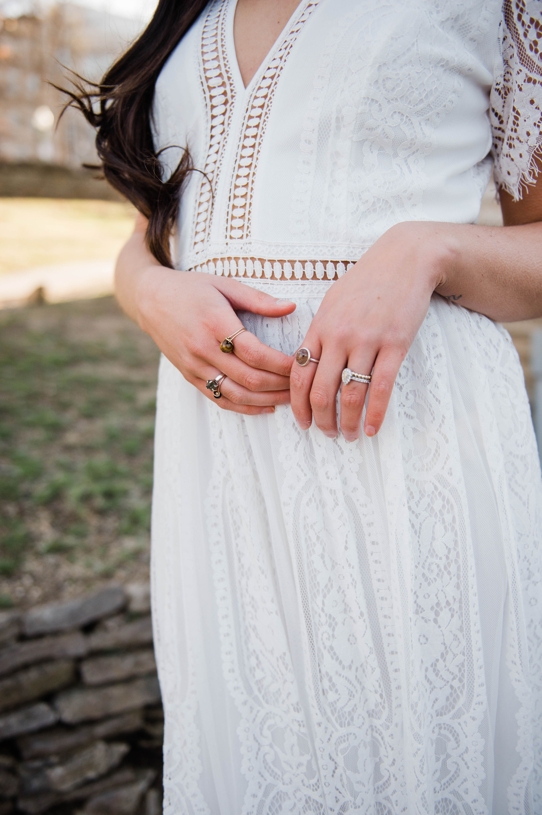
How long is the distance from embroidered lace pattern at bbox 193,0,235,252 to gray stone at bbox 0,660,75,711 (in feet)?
6.88

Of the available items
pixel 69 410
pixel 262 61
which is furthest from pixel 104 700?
pixel 69 410

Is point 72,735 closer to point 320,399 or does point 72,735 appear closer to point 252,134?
point 320,399

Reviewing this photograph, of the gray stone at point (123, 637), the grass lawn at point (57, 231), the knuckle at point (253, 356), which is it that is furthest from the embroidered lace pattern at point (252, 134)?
the grass lawn at point (57, 231)

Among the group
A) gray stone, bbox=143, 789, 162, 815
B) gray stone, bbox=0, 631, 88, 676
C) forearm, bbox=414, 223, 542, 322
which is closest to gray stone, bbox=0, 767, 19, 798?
gray stone, bbox=0, 631, 88, 676

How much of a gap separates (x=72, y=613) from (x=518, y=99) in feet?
8.39

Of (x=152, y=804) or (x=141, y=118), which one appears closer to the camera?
(x=141, y=118)

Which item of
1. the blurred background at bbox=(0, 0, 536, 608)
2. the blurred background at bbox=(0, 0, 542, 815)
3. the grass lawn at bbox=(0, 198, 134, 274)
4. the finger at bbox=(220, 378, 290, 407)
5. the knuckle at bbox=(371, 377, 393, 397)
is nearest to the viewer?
the knuckle at bbox=(371, 377, 393, 397)

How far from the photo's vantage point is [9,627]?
7.89 feet

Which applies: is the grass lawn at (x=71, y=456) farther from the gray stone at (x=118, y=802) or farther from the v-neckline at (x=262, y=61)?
the v-neckline at (x=262, y=61)

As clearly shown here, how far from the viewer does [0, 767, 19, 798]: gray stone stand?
2020 millimetres

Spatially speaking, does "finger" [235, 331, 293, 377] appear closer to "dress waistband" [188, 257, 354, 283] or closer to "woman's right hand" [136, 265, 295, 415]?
"woman's right hand" [136, 265, 295, 415]

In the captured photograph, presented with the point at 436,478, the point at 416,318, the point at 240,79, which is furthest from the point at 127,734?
the point at 240,79

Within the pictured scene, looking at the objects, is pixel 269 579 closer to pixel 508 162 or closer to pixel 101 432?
pixel 508 162

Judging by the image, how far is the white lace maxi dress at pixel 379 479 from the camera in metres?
0.85
